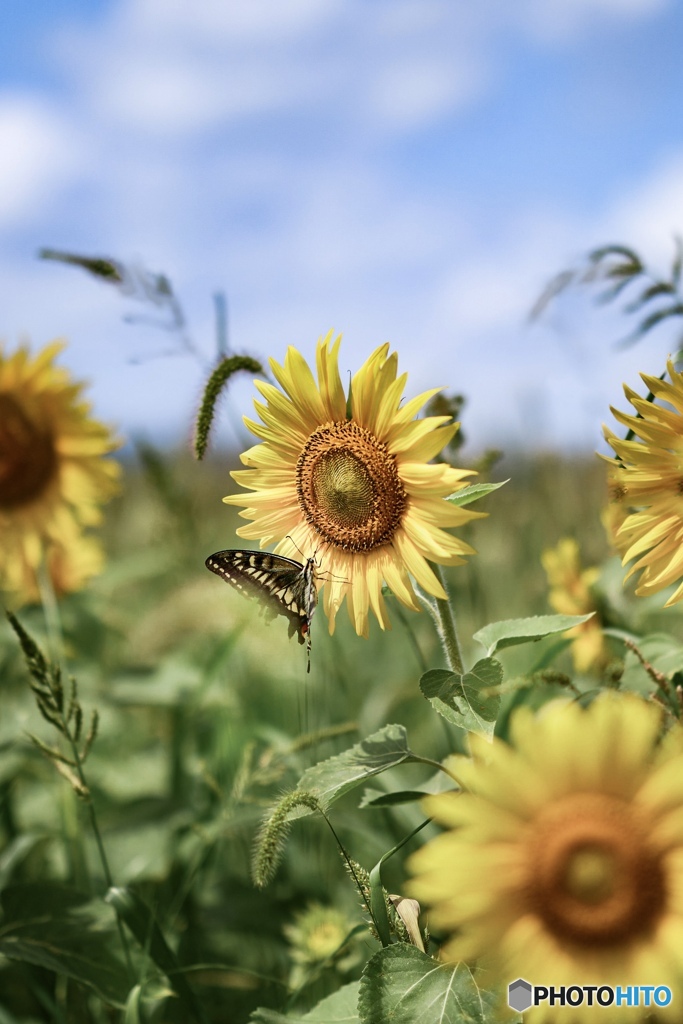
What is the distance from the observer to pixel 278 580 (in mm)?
1833

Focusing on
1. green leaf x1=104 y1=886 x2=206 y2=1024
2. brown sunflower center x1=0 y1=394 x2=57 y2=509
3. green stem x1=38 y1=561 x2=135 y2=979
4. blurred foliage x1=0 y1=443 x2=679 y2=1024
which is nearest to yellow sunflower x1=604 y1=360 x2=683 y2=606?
blurred foliage x1=0 y1=443 x2=679 y2=1024

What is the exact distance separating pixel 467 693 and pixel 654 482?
0.53 metres

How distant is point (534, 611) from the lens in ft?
13.1

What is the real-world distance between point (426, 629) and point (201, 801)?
1237 mm

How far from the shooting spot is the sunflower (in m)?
1.12

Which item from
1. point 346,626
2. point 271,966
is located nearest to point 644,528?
point 271,966

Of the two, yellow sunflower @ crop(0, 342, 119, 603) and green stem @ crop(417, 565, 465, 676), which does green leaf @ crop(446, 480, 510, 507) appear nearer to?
green stem @ crop(417, 565, 465, 676)

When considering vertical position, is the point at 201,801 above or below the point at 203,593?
below

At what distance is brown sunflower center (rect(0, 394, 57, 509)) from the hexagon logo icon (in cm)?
267

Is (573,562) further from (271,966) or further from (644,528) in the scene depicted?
(271,966)

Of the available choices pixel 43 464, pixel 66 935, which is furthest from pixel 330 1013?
pixel 43 464

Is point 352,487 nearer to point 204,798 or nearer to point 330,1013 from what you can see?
point 330,1013

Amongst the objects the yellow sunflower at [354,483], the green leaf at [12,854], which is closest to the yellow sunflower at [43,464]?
the green leaf at [12,854]

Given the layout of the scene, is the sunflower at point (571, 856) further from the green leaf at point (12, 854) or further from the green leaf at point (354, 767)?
the green leaf at point (12, 854)
